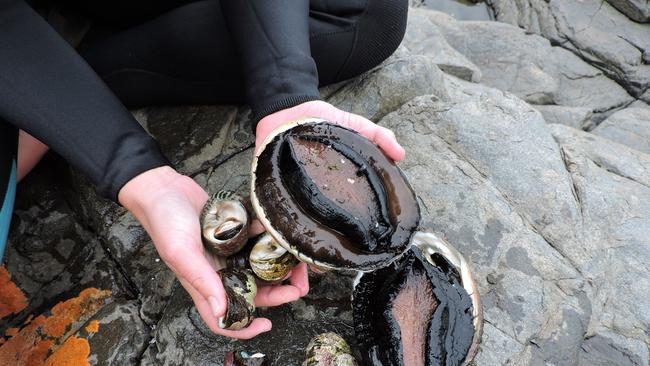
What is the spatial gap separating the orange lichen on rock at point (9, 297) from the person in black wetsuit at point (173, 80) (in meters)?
0.47

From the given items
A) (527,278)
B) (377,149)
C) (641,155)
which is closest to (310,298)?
(377,149)

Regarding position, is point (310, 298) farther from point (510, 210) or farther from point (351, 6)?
point (351, 6)

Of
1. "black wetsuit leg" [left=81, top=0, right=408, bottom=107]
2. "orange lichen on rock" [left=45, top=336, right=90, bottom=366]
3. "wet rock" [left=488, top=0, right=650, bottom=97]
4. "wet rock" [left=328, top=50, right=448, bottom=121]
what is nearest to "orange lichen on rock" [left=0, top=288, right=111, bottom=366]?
"orange lichen on rock" [left=45, top=336, right=90, bottom=366]

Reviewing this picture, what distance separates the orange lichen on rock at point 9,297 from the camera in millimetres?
A: 2199

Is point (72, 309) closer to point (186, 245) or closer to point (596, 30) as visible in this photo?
point (186, 245)

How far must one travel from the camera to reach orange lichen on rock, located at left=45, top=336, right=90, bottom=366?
1923 millimetres

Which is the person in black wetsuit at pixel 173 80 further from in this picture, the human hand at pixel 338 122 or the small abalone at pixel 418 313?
the small abalone at pixel 418 313

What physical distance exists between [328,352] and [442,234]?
77cm

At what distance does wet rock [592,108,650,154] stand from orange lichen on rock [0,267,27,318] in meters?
3.74

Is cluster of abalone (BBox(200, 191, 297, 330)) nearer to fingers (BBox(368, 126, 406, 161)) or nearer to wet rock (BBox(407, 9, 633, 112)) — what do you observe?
fingers (BBox(368, 126, 406, 161))

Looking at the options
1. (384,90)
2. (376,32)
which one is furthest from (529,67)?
(376,32)

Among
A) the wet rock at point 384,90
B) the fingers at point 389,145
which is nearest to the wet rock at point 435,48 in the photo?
the wet rock at point 384,90

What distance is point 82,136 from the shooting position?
183cm

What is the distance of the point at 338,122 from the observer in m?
1.91
